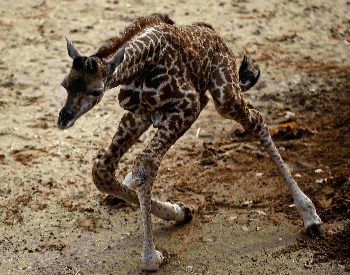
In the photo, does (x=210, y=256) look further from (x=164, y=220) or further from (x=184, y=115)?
(x=184, y=115)

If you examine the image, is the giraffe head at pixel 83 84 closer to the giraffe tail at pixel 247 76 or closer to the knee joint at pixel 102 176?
the knee joint at pixel 102 176

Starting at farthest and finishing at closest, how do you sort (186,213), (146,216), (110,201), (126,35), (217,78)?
(110,201), (186,213), (217,78), (146,216), (126,35)

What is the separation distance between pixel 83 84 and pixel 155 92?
791 mm

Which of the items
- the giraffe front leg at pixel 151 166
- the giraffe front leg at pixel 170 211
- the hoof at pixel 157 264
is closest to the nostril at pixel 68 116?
the giraffe front leg at pixel 151 166

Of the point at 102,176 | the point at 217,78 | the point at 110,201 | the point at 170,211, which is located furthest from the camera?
the point at 110,201

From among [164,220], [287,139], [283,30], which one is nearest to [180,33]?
[164,220]

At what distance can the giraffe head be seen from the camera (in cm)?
375

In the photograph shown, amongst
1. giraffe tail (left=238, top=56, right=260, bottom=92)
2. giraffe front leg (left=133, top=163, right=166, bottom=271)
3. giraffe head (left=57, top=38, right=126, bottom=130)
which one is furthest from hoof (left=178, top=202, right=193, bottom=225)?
giraffe head (left=57, top=38, right=126, bottom=130)

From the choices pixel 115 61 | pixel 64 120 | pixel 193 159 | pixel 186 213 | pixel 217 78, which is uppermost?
pixel 115 61

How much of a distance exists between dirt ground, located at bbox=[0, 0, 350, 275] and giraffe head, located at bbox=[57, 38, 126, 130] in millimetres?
1681

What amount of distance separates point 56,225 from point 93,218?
1.31 ft

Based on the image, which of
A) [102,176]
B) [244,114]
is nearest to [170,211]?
[102,176]

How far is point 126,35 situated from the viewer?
4.32 meters

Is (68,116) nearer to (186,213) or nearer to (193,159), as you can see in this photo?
(186,213)
